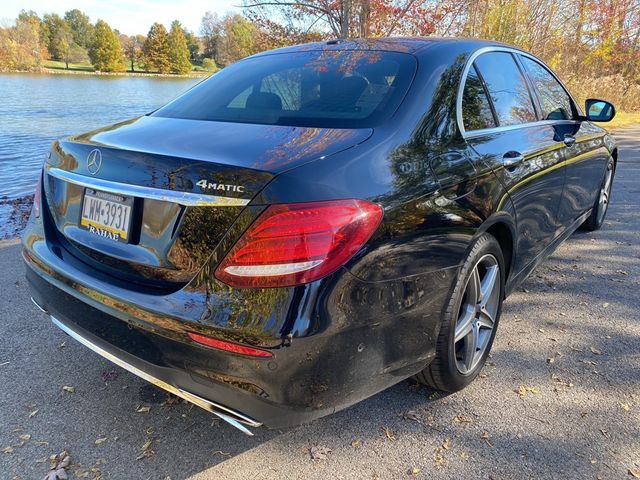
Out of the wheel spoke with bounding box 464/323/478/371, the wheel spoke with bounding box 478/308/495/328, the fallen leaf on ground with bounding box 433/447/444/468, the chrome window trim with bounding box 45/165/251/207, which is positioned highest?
the chrome window trim with bounding box 45/165/251/207

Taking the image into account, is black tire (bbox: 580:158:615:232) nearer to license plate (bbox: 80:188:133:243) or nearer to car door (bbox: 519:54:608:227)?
car door (bbox: 519:54:608:227)

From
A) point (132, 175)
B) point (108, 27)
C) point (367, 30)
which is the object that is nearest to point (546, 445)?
point (132, 175)

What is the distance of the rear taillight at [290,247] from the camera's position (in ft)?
4.95

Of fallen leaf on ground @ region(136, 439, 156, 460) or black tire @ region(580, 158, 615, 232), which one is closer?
fallen leaf on ground @ region(136, 439, 156, 460)

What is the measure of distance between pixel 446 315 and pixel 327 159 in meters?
0.88

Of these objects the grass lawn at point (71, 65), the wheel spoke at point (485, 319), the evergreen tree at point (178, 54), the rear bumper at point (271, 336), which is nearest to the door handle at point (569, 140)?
the wheel spoke at point (485, 319)

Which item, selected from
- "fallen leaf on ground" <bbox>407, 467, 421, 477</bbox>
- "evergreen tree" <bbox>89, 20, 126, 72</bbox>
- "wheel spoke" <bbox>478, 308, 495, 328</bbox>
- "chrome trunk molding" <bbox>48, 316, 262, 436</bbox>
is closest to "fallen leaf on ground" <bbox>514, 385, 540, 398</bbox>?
"wheel spoke" <bbox>478, 308, 495, 328</bbox>

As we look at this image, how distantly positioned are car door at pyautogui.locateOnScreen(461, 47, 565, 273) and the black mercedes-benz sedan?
0.02 metres

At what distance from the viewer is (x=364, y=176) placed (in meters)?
1.67

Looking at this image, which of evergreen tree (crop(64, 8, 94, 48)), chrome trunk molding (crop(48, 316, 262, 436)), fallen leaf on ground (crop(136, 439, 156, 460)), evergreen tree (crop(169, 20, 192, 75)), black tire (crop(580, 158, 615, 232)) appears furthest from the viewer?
evergreen tree (crop(64, 8, 94, 48))

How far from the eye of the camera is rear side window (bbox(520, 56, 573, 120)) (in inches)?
130

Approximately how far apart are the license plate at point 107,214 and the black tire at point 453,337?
51.7 inches

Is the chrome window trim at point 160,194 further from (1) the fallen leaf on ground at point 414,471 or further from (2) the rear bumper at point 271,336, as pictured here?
(1) the fallen leaf on ground at point 414,471

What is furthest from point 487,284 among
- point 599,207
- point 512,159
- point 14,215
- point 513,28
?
point 513,28
